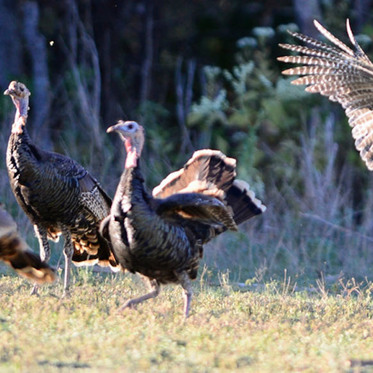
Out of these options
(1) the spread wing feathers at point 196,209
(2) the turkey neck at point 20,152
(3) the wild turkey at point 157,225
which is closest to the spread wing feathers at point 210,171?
(3) the wild turkey at point 157,225

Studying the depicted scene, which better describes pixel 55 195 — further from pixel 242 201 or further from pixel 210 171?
pixel 242 201

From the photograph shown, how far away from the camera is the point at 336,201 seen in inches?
407

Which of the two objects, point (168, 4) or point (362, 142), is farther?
point (168, 4)

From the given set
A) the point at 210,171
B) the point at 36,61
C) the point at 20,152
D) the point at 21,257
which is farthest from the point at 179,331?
the point at 36,61

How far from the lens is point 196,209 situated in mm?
5902

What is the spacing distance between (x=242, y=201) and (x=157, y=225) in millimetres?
1213

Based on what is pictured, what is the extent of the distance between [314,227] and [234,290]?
2.96 metres

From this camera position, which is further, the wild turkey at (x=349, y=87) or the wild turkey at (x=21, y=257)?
the wild turkey at (x=349, y=87)

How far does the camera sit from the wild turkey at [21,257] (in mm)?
5883

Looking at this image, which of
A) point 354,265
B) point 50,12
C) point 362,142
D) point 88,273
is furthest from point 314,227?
point 50,12

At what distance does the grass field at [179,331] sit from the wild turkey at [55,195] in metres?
0.33

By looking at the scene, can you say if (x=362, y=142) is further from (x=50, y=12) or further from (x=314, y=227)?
(x=50, y=12)

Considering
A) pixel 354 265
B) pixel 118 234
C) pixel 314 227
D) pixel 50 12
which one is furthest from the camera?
pixel 50 12

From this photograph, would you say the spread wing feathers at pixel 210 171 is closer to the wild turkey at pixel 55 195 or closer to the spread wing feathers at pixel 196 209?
the spread wing feathers at pixel 196 209
